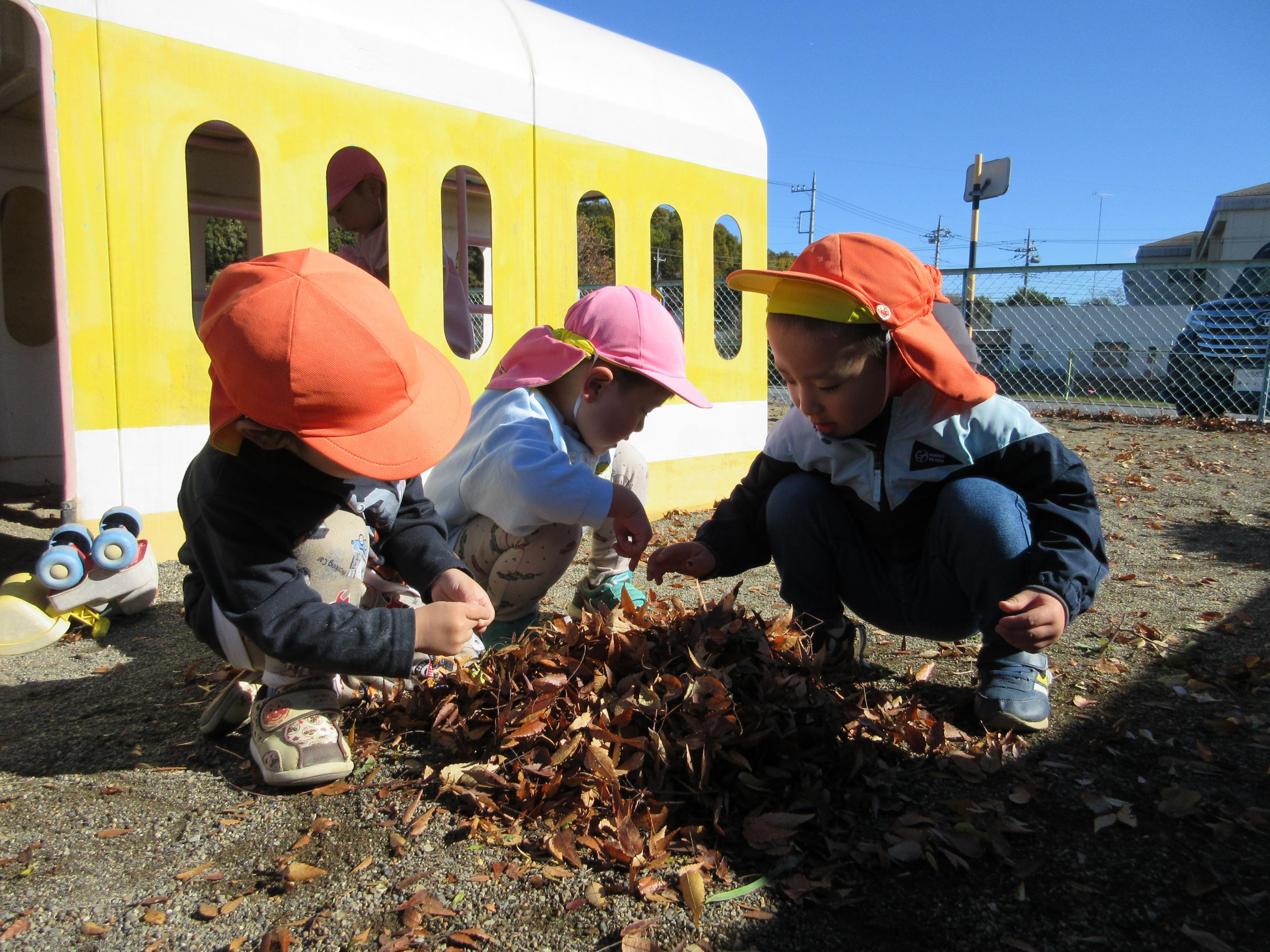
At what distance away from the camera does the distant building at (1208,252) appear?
1127 centimetres

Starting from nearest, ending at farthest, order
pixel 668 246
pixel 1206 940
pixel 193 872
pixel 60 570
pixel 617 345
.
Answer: pixel 1206 940
pixel 193 872
pixel 617 345
pixel 60 570
pixel 668 246

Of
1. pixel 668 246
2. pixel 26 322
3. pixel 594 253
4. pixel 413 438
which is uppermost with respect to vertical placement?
pixel 668 246

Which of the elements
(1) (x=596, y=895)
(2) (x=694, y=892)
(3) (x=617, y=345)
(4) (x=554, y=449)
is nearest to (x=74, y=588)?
(4) (x=554, y=449)

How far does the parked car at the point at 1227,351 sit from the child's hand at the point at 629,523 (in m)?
10.4

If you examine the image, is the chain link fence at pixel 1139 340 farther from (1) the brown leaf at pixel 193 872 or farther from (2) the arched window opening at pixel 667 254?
(1) the brown leaf at pixel 193 872

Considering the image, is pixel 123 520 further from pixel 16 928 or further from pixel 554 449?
pixel 16 928

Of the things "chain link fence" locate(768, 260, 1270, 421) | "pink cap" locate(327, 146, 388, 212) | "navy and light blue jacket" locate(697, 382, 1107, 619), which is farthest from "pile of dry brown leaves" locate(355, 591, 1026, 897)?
"chain link fence" locate(768, 260, 1270, 421)

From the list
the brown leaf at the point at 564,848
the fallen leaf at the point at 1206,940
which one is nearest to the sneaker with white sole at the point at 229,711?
the brown leaf at the point at 564,848

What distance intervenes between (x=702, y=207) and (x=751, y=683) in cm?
394

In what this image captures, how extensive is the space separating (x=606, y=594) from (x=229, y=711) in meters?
1.25

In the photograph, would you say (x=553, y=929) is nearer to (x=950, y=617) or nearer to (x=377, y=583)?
(x=377, y=583)

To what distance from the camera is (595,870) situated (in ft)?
5.07

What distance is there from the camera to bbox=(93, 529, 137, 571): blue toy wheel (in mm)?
2957

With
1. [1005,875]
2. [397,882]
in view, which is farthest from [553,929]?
[1005,875]
